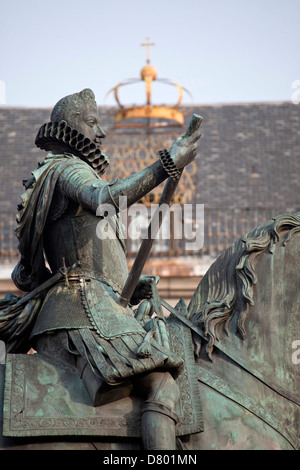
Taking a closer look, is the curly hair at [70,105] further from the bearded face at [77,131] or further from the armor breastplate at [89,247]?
the armor breastplate at [89,247]

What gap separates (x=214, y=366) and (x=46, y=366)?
2.92ft

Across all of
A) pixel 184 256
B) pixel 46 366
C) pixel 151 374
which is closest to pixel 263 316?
pixel 151 374

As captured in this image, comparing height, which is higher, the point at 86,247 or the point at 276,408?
the point at 86,247

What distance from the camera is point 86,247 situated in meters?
7.17

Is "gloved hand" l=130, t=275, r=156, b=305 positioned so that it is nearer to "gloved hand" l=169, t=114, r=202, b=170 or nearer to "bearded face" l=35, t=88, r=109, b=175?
"bearded face" l=35, t=88, r=109, b=175

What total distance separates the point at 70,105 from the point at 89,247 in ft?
2.88

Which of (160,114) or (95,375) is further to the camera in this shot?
(160,114)

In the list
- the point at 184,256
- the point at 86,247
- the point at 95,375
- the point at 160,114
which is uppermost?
the point at 160,114

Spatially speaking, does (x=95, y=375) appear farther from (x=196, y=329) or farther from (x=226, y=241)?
(x=226, y=241)

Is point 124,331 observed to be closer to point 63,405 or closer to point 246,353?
point 63,405

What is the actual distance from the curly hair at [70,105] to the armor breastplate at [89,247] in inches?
24.5

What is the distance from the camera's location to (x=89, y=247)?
282 inches
